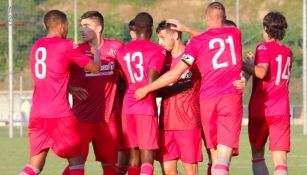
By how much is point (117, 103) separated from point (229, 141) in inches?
85.7

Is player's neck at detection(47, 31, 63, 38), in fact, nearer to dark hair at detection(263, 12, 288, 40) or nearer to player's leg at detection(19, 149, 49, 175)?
player's leg at detection(19, 149, 49, 175)

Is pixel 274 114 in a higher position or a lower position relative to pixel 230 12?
lower

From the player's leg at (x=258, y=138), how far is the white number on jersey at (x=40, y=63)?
2.83 metres

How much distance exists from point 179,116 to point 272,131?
1220 mm

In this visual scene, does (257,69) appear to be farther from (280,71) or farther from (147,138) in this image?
(147,138)

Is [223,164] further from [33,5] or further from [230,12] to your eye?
[230,12]

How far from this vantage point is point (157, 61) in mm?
13586

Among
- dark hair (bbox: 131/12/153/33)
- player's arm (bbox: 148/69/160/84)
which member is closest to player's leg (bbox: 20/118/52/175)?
player's arm (bbox: 148/69/160/84)

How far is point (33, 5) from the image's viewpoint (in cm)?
3466

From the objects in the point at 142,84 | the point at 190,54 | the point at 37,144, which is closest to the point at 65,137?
the point at 37,144

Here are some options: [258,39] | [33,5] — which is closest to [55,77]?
[33,5]

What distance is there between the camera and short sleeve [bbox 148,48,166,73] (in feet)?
44.5

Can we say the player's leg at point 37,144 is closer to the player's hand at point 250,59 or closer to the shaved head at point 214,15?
the shaved head at point 214,15

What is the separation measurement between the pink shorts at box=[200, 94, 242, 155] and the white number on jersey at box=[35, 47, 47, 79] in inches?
77.7
